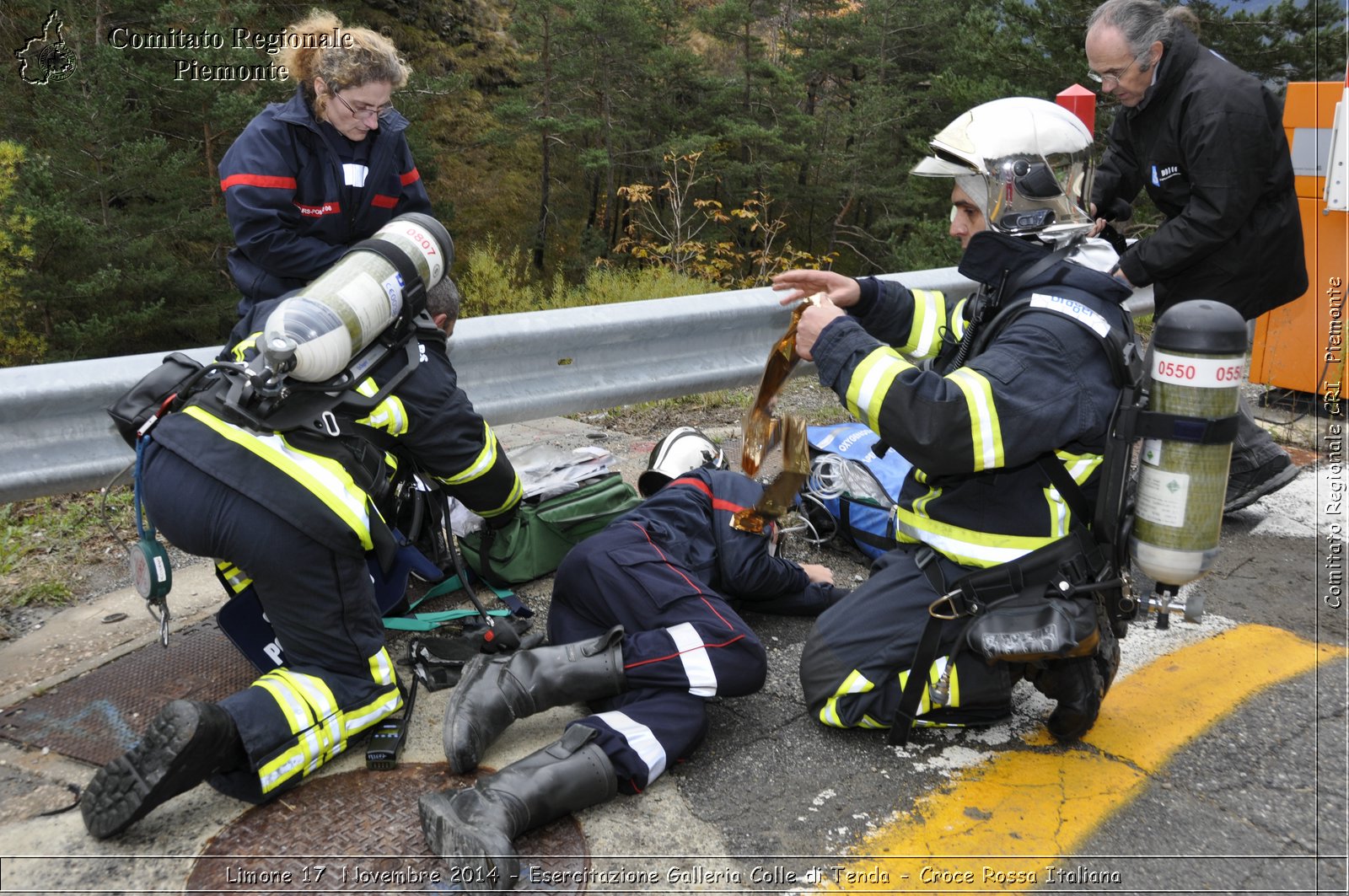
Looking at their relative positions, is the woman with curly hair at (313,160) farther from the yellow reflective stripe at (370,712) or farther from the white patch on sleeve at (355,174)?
the yellow reflective stripe at (370,712)

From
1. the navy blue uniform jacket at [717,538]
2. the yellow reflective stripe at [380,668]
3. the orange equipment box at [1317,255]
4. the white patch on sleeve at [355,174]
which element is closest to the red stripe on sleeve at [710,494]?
the navy blue uniform jacket at [717,538]

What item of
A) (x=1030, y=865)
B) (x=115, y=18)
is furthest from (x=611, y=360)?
(x=115, y=18)

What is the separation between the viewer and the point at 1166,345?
2639 millimetres

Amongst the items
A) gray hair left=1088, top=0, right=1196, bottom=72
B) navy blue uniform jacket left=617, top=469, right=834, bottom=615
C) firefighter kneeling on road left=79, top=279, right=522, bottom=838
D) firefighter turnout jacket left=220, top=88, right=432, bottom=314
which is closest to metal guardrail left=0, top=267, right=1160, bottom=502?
firefighter turnout jacket left=220, top=88, right=432, bottom=314

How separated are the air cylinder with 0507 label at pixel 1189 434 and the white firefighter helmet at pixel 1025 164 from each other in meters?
0.46

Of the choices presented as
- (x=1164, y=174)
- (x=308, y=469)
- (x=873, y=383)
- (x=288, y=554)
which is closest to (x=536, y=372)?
(x=308, y=469)

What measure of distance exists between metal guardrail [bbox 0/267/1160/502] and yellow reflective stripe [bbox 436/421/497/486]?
2.65 feet

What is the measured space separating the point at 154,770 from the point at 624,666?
114cm

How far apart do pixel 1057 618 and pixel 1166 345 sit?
743 millimetres

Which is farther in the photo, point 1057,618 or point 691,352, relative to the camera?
point 691,352

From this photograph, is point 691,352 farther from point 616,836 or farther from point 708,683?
point 616,836

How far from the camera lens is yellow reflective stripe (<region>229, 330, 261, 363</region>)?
281 cm

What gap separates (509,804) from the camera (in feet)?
7.63

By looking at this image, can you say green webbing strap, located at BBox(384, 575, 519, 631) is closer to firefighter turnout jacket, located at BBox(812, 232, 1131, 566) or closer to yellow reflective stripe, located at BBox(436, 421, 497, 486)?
yellow reflective stripe, located at BBox(436, 421, 497, 486)
